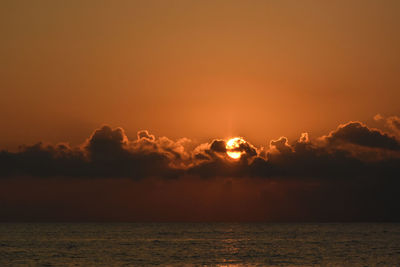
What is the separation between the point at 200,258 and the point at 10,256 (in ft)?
114

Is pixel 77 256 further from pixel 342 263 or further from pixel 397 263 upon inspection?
pixel 397 263

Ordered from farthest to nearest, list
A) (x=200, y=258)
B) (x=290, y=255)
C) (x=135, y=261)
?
(x=290, y=255)
(x=200, y=258)
(x=135, y=261)

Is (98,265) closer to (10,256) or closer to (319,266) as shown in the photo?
(10,256)

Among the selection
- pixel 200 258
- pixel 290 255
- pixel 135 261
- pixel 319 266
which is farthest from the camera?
pixel 290 255

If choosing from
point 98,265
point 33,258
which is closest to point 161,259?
point 98,265

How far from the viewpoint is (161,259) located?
10462 centimetres

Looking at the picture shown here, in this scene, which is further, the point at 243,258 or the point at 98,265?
the point at 243,258

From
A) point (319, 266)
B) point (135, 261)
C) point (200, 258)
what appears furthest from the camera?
point (200, 258)

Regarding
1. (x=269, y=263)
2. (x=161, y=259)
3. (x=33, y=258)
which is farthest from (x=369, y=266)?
(x=33, y=258)

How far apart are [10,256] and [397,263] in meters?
67.7

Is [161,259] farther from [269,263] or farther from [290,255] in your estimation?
[290,255]

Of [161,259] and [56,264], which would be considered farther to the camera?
[161,259]

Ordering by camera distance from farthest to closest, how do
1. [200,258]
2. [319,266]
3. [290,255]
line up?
[290,255]
[200,258]
[319,266]

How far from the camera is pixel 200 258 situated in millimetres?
107688
